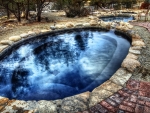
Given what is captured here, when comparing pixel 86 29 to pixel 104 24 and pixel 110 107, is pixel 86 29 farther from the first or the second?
pixel 110 107

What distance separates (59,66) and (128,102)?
2.90 m

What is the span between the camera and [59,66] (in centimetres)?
520

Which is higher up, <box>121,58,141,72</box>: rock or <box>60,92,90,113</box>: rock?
<box>121,58,141,72</box>: rock

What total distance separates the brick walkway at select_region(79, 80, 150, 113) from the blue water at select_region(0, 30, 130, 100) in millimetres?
1053

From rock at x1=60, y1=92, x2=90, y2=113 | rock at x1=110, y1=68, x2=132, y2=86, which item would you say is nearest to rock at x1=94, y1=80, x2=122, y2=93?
rock at x1=110, y1=68, x2=132, y2=86

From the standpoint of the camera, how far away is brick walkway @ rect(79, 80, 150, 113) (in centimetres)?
262

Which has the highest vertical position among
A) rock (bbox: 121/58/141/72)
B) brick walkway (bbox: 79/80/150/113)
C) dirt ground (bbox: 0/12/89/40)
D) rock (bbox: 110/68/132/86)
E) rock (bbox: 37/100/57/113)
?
dirt ground (bbox: 0/12/89/40)

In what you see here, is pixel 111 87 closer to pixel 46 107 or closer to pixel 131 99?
pixel 131 99

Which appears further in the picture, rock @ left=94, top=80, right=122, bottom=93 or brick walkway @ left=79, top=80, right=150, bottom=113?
rock @ left=94, top=80, right=122, bottom=93

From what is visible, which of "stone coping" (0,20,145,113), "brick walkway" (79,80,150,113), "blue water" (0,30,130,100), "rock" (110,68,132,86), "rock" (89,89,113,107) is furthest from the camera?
"blue water" (0,30,130,100)

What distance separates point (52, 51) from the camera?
21.4 feet

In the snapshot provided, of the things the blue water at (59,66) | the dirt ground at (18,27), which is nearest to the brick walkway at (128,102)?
the blue water at (59,66)

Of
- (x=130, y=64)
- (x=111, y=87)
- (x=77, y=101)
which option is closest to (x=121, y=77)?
(x=111, y=87)

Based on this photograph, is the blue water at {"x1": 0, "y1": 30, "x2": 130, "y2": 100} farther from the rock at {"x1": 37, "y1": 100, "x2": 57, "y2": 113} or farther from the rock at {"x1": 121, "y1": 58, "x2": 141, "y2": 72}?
the rock at {"x1": 37, "y1": 100, "x2": 57, "y2": 113}
